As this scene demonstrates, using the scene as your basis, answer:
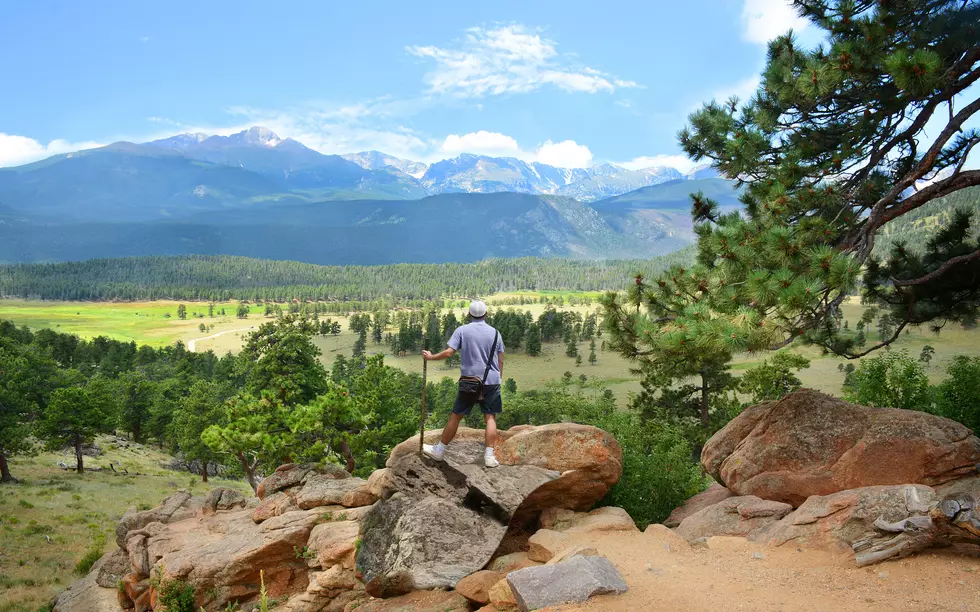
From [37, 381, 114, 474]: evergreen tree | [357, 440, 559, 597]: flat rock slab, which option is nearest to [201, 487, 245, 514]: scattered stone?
[357, 440, 559, 597]: flat rock slab

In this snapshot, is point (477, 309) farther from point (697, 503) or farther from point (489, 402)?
point (697, 503)

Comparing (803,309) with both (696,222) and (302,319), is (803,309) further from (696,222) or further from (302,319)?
(302,319)

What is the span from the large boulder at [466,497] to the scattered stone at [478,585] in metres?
0.72

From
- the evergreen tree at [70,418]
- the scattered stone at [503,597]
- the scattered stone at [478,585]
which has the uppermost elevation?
the scattered stone at [503,597]

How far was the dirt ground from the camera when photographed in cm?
780

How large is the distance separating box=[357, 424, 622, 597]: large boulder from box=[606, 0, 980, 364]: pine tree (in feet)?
11.2

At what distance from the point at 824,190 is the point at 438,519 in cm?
1112

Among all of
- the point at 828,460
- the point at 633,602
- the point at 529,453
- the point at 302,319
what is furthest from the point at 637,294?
the point at 302,319

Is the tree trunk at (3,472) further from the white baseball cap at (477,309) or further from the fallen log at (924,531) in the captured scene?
the fallen log at (924,531)

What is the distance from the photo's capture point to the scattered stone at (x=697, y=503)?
600 inches

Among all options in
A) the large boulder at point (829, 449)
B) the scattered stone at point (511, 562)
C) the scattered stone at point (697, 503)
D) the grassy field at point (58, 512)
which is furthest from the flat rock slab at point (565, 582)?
the grassy field at point (58, 512)

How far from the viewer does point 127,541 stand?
2075cm

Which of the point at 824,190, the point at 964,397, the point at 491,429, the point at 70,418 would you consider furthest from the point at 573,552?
the point at 70,418

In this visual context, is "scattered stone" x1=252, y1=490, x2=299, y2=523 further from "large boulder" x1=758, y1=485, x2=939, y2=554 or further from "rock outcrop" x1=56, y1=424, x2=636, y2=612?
A: "large boulder" x1=758, y1=485, x2=939, y2=554
